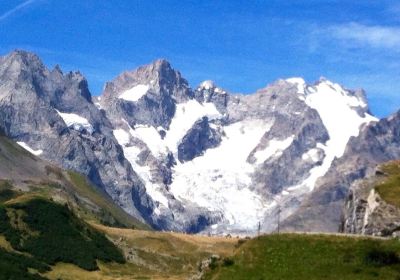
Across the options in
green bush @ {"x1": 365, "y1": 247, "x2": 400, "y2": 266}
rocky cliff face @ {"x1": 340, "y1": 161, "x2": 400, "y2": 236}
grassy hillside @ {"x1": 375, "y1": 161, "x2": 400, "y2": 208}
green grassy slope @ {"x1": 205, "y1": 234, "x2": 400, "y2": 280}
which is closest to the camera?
green grassy slope @ {"x1": 205, "y1": 234, "x2": 400, "y2": 280}

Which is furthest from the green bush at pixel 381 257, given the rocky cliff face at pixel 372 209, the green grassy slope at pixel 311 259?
the rocky cliff face at pixel 372 209

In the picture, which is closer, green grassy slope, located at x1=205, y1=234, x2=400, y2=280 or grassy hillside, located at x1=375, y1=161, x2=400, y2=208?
green grassy slope, located at x1=205, y1=234, x2=400, y2=280

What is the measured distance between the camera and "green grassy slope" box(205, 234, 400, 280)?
223ft

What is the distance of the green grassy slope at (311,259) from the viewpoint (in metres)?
68.0

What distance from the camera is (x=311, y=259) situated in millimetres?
70625

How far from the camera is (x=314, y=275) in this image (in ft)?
222

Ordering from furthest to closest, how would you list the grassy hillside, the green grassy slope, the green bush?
the grassy hillside
the green bush
the green grassy slope

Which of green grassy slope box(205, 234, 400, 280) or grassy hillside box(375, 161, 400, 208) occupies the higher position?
grassy hillside box(375, 161, 400, 208)

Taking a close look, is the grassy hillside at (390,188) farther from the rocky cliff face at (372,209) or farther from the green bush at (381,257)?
the green bush at (381,257)

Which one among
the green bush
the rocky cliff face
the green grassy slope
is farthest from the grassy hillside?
the green bush

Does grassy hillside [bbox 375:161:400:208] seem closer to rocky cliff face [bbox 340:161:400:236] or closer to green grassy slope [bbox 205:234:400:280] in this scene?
A: rocky cliff face [bbox 340:161:400:236]

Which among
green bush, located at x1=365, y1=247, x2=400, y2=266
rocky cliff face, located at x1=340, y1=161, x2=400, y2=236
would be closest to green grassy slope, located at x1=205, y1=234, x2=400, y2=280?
green bush, located at x1=365, y1=247, x2=400, y2=266

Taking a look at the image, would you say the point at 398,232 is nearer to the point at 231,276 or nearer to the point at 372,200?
the point at 372,200

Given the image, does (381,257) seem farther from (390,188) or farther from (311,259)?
(390,188)
